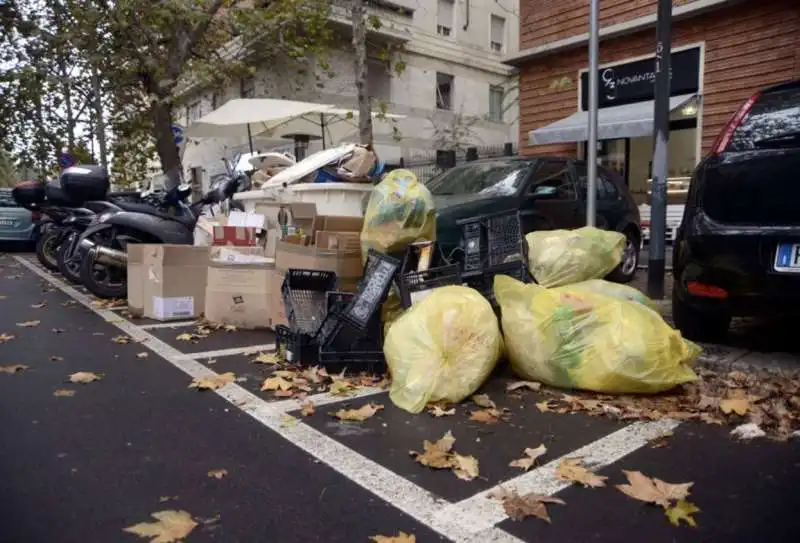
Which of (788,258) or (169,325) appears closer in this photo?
(788,258)

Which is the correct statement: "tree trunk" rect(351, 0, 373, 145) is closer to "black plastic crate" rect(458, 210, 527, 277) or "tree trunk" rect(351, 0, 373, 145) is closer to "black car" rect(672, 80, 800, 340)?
"black plastic crate" rect(458, 210, 527, 277)

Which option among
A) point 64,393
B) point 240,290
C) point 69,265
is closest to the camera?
point 64,393

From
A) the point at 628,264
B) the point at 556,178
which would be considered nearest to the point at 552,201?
the point at 556,178

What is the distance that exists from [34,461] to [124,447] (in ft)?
1.19

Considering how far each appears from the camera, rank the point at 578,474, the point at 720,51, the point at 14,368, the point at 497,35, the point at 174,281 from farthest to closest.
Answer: the point at 497,35 < the point at 720,51 < the point at 174,281 < the point at 14,368 < the point at 578,474

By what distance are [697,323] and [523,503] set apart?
269 cm

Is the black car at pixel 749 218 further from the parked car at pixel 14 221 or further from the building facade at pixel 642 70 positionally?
the parked car at pixel 14 221

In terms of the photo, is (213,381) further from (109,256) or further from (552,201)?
(552,201)

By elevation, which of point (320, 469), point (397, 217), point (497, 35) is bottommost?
point (320, 469)

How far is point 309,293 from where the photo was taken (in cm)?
480

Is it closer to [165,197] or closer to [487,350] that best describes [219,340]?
[487,350]

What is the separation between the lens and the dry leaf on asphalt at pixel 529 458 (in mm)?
2654

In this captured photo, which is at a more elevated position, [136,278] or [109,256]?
[109,256]

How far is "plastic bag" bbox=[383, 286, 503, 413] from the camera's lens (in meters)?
3.37
